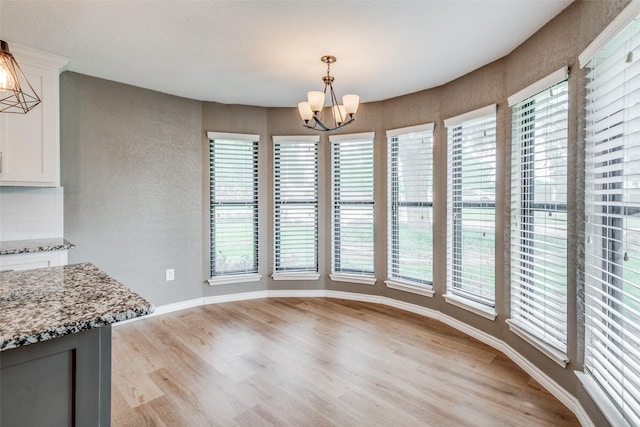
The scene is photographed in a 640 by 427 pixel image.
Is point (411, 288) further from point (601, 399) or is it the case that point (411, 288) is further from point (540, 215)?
point (601, 399)

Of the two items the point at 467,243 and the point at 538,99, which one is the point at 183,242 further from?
the point at 538,99

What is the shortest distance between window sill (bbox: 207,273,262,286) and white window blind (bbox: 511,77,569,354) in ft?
9.94

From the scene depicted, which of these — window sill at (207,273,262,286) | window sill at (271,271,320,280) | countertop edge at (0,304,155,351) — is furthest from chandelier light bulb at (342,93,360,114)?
window sill at (207,273,262,286)

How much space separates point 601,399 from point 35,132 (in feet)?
14.5

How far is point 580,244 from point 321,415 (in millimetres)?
1951

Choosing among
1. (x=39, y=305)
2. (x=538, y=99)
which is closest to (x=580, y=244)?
(x=538, y=99)

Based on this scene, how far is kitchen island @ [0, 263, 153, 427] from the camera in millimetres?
940

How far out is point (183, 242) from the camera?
400 centimetres

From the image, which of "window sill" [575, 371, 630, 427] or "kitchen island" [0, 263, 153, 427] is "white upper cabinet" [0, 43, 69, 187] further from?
"window sill" [575, 371, 630, 427]

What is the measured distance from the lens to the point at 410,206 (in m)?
3.87

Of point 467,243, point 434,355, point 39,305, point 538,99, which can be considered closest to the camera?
point 39,305

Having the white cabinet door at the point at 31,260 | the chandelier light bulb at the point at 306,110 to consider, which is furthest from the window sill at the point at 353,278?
the white cabinet door at the point at 31,260

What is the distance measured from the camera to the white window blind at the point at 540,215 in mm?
2211

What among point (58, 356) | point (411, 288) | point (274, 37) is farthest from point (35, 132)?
point (411, 288)
